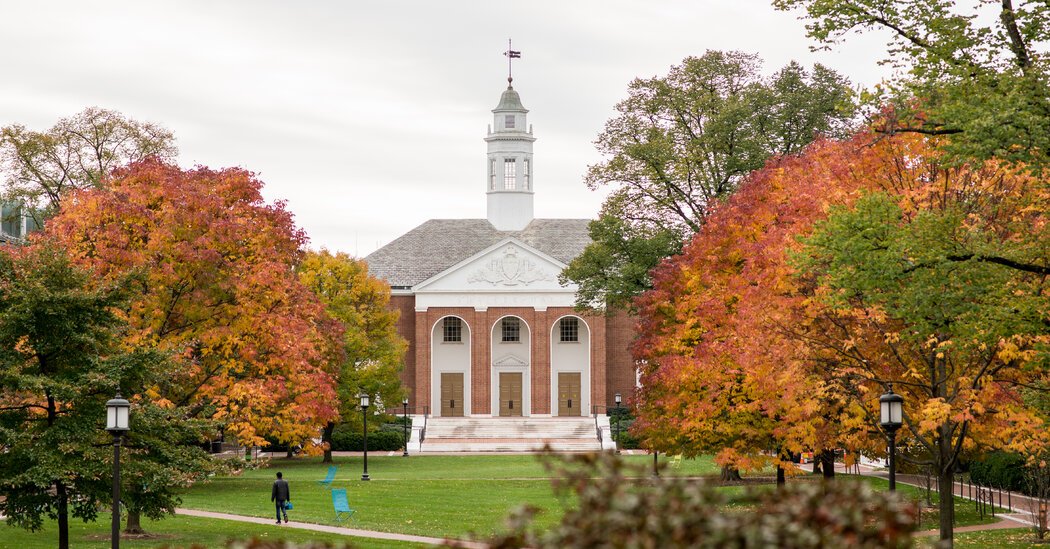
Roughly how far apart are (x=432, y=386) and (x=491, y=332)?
14.9ft

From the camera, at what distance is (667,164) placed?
39.5 m

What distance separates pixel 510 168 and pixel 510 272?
10.8 m

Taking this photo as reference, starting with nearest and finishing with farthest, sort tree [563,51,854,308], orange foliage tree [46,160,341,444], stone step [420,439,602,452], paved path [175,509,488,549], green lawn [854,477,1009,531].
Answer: paved path [175,509,488,549], green lawn [854,477,1009,531], orange foliage tree [46,160,341,444], tree [563,51,854,308], stone step [420,439,602,452]

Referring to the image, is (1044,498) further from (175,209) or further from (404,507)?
(175,209)

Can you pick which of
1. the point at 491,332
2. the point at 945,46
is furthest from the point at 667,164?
the point at 491,332

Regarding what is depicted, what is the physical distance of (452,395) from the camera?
6981 centimetres

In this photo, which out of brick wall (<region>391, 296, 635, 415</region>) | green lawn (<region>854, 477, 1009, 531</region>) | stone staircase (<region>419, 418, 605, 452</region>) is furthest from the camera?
brick wall (<region>391, 296, 635, 415</region>)

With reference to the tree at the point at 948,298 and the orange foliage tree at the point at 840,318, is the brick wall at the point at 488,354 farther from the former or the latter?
the tree at the point at 948,298

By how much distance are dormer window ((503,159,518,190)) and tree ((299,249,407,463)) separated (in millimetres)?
23397

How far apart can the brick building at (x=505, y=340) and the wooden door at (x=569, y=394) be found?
2.2 inches

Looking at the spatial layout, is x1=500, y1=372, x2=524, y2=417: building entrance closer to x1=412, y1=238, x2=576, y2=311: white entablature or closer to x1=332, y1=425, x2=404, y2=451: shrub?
x1=412, y1=238, x2=576, y2=311: white entablature

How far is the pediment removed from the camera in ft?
227

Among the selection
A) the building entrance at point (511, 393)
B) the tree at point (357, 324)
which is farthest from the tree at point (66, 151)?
the building entrance at point (511, 393)

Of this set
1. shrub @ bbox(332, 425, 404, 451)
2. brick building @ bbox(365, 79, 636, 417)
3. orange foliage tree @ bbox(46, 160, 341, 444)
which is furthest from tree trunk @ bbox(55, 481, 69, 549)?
brick building @ bbox(365, 79, 636, 417)
